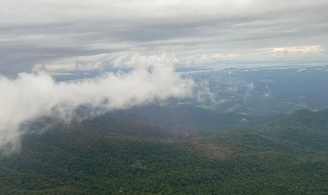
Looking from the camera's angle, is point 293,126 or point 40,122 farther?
point 293,126

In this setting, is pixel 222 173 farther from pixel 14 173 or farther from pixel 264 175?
pixel 14 173

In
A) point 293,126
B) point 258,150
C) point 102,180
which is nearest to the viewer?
point 102,180

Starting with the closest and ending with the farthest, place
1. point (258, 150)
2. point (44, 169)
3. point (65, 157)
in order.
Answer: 1. point (44, 169)
2. point (65, 157)
3. point (258, 150)

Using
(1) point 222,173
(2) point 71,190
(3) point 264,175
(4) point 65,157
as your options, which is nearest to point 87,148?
(4) point 65,157

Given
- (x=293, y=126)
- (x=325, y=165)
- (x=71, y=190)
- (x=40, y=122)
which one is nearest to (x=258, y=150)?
(x=325, y=165)

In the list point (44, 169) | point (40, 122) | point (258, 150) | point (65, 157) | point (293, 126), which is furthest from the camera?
Answer: point (293, 126)

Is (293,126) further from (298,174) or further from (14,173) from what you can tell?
(14,173)
